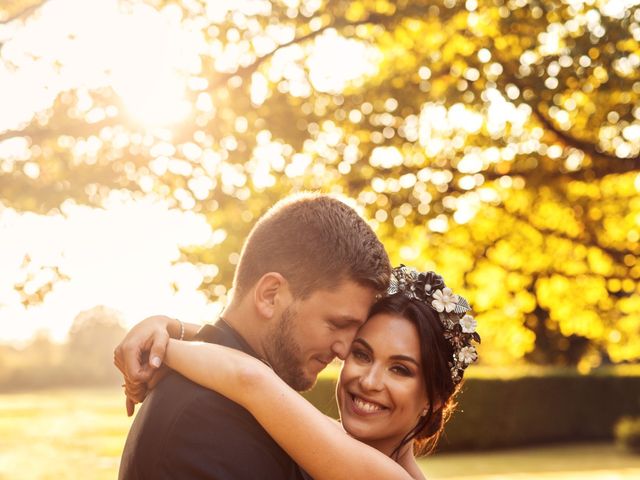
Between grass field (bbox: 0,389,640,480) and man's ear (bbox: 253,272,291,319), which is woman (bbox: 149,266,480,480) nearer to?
man's ear (bbox: 253,272,291,319)

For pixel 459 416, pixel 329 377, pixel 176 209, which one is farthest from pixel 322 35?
pixel 459 416

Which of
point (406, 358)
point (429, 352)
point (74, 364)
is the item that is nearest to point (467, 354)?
point (429, 352)

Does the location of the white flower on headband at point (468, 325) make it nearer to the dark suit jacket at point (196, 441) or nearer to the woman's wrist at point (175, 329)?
the woman's wrist at point (175, 329)

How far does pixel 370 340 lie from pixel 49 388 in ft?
157

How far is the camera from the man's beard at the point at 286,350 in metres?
3.04

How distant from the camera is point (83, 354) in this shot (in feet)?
166

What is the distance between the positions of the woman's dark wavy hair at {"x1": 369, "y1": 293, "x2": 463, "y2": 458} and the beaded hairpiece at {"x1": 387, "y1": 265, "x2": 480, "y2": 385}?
42mm

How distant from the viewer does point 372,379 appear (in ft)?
13.1

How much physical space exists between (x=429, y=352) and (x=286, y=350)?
4.14ft

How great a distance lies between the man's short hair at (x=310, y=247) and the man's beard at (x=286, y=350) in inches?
3.9

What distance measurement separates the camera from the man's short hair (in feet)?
10.0

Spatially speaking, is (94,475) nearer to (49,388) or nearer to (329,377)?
(329,377)

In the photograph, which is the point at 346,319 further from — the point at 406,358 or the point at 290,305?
the point at 406,358

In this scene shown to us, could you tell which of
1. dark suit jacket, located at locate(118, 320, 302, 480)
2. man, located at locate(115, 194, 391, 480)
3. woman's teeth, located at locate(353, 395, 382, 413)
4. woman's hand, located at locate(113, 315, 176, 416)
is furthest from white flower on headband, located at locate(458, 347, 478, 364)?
dark suit jacket, located at locate(118, 320, 302, 480)
